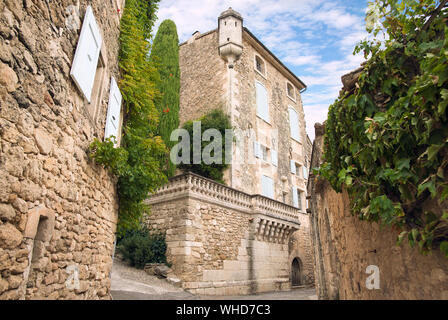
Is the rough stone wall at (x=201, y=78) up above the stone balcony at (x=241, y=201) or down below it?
above

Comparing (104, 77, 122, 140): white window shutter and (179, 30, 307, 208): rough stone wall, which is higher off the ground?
(179, 30, 307, 208): rough stone wall

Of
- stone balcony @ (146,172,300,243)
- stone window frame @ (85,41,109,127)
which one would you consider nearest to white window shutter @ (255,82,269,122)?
stone balcony @ (146,172,300,243)

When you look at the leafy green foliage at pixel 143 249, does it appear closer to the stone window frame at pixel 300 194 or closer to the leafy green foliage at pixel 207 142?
the leafy green foliage at pixel 207 142

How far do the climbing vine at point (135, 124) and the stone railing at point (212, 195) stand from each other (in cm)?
378

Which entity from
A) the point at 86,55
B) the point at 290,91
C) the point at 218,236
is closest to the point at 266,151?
the point at 290,91

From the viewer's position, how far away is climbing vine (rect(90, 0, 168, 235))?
500 centimetres

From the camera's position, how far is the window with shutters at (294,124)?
19.6 metres

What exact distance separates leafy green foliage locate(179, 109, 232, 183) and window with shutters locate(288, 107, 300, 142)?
696cm

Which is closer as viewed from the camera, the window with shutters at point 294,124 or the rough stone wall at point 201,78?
the rough stone wall at point 201,78

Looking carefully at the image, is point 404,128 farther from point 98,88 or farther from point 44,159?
point 98,88

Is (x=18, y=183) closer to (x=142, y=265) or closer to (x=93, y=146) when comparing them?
(x=93, y=146)

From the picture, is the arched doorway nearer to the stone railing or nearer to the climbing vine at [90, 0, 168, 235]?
the stone railing

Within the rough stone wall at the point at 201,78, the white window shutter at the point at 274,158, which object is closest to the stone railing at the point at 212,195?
the white window shutter at the point at 274,158

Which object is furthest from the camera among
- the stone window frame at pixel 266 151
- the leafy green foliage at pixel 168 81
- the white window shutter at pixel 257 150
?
the stone window frame at pixel 266 151
